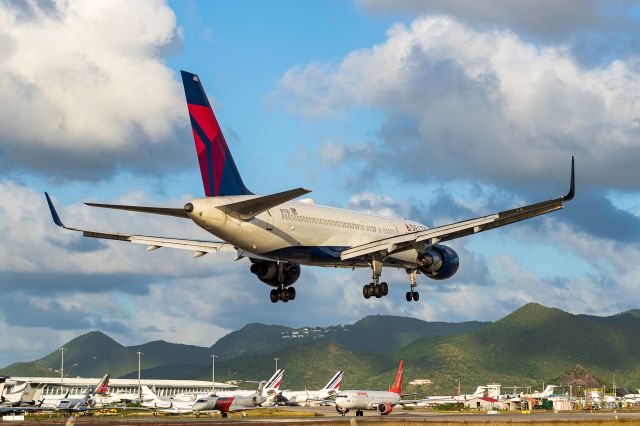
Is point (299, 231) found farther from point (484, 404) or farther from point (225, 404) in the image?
point (484, 404)

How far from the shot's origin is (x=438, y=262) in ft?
233

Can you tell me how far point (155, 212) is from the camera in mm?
56500

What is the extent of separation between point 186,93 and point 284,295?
16.6m

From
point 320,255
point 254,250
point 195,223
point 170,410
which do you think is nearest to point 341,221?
point 320,255

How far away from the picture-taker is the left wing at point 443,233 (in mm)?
60125

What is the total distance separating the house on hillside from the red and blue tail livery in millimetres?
110772

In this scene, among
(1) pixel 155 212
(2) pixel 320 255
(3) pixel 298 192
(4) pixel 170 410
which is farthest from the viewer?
(4) pixel 170 410

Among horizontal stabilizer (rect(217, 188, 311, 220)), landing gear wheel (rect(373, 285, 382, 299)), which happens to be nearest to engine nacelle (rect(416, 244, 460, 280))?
landing gear wheel (rect(373, 285, 382, 299))

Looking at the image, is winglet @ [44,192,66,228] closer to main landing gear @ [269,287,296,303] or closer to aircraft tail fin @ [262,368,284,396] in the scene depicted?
main landing gear @ [269,287,296,303]

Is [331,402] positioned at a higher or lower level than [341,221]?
lower

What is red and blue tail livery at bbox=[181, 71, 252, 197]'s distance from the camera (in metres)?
60.3

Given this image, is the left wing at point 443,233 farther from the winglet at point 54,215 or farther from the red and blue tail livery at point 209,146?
the winglet at point 54,215

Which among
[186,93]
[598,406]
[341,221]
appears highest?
[186,93]

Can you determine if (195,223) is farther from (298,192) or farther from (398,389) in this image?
(398,389)
